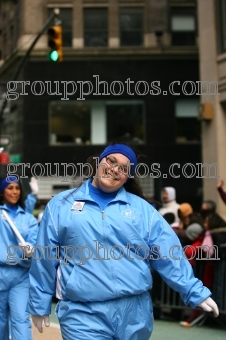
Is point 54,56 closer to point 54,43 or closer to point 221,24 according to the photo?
point 54,43

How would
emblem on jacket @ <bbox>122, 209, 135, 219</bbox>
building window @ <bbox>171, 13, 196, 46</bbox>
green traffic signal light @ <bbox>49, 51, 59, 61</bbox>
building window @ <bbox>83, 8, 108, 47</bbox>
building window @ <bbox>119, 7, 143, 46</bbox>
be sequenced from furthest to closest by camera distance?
building window @ <bbox>171, 13, 196, 46</bbox> < building window @ <bbox>119, 7, 143, 46</bbox> < building window @ <bbox>83, 8, 108, 47</bbox> < green traffic signal light @ <bbox>49, 51, 59, 61</bbox> < emblem on jacket @ <bbox>122, 209, 135, 219</bbox>

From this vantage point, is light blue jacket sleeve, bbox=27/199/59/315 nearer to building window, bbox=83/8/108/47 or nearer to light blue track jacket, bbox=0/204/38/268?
light blue track jacket, bbox=0/204/38/268

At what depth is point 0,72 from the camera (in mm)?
29562

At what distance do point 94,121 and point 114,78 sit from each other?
1.98 m

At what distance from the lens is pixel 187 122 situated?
92.9 feet

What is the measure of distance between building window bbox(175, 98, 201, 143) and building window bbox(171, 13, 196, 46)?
2.49 m

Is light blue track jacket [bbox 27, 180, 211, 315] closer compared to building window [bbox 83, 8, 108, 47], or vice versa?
light blue track jacket [bbox 27, 180, 211, 315]

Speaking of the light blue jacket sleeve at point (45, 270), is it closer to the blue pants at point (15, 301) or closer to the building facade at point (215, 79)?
the blue pants at point (15, 301)

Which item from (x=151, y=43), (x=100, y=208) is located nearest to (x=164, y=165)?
(x=151, y=43)

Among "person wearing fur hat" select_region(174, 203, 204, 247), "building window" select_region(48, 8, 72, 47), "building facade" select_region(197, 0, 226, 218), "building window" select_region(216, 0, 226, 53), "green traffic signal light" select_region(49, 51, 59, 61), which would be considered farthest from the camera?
"building window" select_region(48, 8, 72, 47)

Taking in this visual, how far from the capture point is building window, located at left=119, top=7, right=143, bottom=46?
2811cm

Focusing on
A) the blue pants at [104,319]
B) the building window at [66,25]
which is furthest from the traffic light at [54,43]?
the building window at [66,25]

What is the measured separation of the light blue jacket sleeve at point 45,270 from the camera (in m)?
4.36

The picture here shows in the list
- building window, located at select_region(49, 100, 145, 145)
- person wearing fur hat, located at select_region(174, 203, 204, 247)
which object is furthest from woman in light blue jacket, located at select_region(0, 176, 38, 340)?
building window, located at select_region(49, 100, 145, 145)
